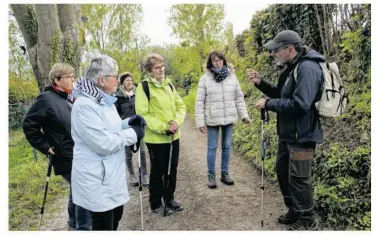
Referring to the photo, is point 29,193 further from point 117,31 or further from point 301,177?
point 117,31

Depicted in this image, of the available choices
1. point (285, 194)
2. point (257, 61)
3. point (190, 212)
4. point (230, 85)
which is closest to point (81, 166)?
point (190, 212)

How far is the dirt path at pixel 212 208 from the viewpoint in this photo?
4.15 m

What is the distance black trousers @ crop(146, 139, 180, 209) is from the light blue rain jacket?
1374mm

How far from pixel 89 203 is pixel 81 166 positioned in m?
0.32

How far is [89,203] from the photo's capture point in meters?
2.73

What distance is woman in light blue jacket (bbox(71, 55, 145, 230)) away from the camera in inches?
103

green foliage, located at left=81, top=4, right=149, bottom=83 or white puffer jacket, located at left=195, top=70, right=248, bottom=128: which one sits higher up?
green foliage, located at left=81, top=4, right=149, bottom=83

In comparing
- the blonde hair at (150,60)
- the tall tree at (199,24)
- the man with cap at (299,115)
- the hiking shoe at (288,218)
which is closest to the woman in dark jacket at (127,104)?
the blonde hair at (150,60)

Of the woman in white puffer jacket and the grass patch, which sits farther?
the woman in white puffer jacket

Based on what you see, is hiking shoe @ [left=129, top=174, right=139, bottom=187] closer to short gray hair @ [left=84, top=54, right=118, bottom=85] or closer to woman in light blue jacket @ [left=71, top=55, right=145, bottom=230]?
woman in light blue jacket @ [left=71, top=55, right=145, bottom=230]

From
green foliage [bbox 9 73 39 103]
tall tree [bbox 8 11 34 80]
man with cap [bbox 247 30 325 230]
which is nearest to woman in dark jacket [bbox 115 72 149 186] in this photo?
man with cap [bbox 247 30 325 230]

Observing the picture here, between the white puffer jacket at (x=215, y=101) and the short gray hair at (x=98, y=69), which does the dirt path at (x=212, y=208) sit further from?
the short gray hair at (x=98, y=69)

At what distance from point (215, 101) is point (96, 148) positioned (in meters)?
2.81

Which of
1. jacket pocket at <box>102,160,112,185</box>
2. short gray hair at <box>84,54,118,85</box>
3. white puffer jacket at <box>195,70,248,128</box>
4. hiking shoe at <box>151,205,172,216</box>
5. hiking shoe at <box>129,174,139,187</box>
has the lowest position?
hiking shoe at <box>129,174,139,187</box>
